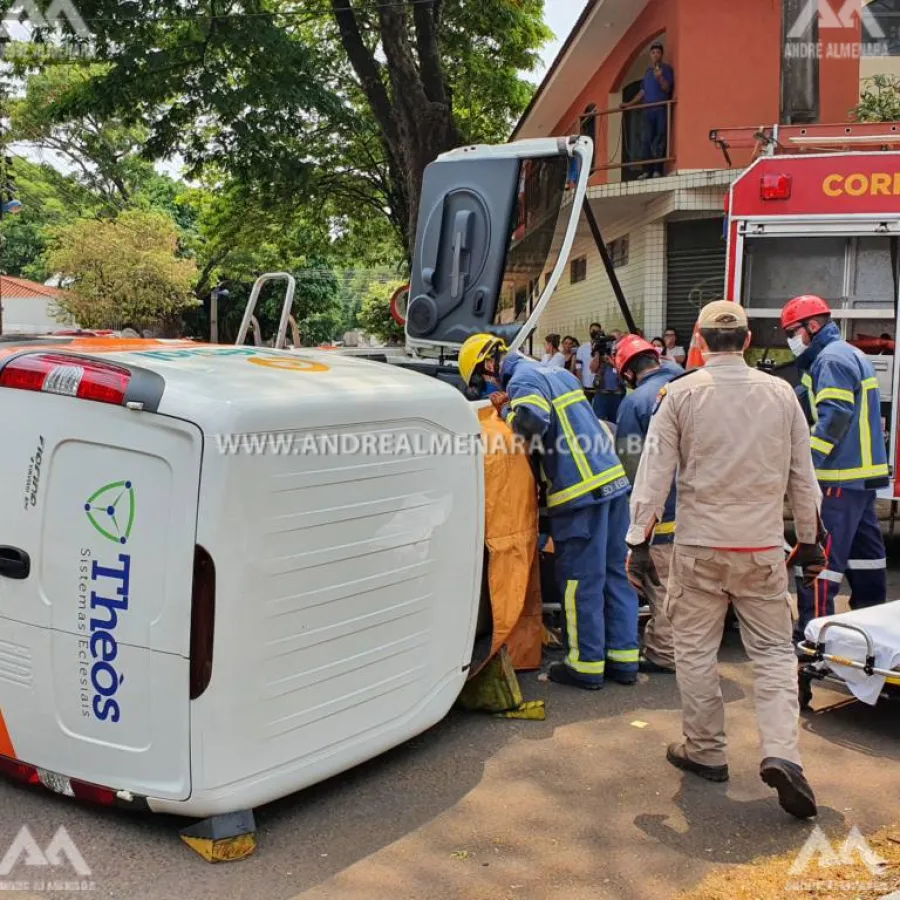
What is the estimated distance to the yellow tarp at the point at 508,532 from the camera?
14.2 ft

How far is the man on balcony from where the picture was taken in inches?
536

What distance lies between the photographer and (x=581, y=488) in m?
4.62

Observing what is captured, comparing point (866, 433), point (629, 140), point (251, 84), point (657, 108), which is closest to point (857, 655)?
point (866, 433)

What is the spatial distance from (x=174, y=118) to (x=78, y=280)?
67.2 feet

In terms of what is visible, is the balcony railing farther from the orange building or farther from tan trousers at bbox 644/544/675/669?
tan trousers at bbox 644/544/675/669

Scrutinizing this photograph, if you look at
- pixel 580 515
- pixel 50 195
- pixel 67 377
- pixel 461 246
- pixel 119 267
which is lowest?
pixel 580 515

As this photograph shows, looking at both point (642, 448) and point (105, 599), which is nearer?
point (105, 599)

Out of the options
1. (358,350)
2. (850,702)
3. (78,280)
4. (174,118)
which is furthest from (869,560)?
(78,280)

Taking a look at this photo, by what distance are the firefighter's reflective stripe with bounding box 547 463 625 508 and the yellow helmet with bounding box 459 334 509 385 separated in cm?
79

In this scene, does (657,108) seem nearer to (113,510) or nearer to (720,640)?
(720,640)

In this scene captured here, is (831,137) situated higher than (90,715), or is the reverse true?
(831,137)

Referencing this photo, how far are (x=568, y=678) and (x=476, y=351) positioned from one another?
170 centimetres
